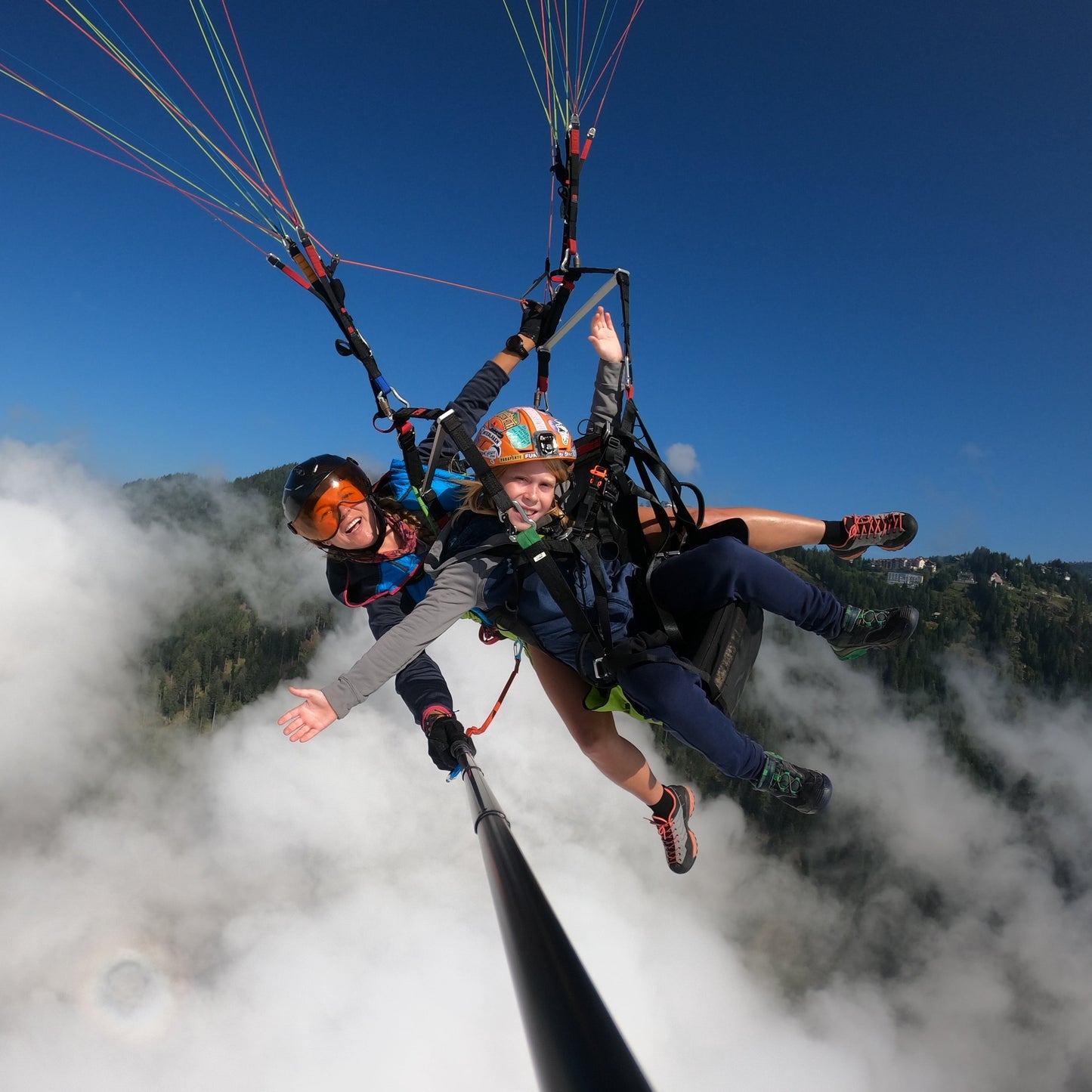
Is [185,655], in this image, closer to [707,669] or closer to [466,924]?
[466,924]

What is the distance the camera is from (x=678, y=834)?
185 inches

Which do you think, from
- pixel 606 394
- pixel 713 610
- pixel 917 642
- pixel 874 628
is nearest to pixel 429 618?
pixel 713 610

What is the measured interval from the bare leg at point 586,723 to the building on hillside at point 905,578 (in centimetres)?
13209

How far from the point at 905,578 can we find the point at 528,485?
146 meters

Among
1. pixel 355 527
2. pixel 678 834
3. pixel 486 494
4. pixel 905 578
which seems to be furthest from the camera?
pixel 905 578

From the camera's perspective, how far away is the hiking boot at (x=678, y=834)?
183 inches

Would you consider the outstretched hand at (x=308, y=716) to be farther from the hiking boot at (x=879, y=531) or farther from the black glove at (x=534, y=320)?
the hiking boot at (x=879, y=531)

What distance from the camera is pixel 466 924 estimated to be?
90.2 m

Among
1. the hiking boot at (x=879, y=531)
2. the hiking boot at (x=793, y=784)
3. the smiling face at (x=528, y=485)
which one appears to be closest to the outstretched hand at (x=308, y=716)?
the smiling face at (x=528, y=485)

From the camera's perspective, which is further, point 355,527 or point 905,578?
point 905,578

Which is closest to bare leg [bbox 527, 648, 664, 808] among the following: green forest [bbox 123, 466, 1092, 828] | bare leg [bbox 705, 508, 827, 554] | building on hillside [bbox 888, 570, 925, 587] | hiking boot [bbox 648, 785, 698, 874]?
hiking boot [bbox 648, 785, 698, 874]

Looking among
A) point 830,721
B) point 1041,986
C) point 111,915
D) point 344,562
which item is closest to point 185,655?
point 111,915

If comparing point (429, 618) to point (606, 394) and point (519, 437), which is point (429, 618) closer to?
point (519, 437)

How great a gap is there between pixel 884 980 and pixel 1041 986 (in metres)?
20.9
